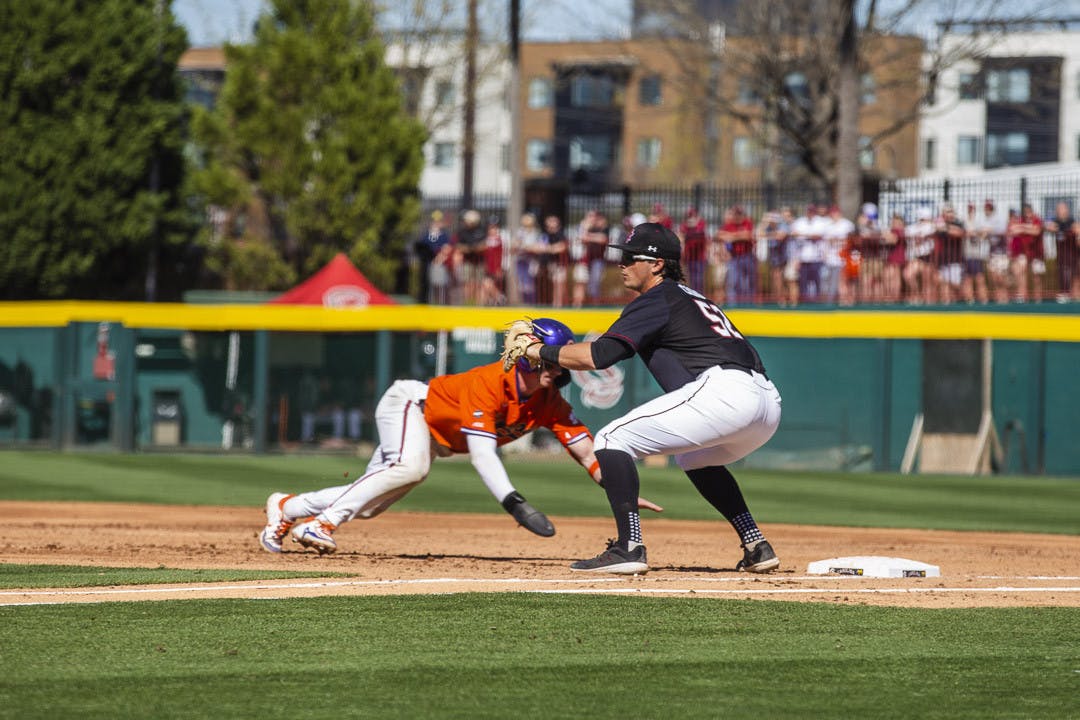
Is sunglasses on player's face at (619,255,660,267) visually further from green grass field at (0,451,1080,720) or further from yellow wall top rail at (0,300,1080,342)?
yellow wall top rail at (0,300,1080,342)

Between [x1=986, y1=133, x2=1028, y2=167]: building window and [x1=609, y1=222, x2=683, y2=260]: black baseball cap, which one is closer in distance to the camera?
[x1=609, y1=222, x2=683, y2=260]: black baseball cap

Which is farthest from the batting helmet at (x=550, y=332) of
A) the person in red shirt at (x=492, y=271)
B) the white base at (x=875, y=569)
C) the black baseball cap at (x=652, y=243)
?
the person in red shirt at (x=492, y=271)

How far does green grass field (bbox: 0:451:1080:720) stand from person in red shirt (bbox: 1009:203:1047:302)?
14.6 m

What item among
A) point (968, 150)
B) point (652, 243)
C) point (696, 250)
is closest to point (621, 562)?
point (652, 243)

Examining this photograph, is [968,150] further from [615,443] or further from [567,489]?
[615,443]

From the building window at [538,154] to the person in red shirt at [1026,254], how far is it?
141 ft

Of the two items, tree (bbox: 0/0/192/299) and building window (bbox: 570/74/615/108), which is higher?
building window (bbox: 570/74/615/108)

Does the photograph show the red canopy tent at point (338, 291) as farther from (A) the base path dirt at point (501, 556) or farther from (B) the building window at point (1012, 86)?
(B) the building window at point (1012, 86)

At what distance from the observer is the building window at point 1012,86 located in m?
50.3

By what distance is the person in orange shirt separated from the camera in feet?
27.6

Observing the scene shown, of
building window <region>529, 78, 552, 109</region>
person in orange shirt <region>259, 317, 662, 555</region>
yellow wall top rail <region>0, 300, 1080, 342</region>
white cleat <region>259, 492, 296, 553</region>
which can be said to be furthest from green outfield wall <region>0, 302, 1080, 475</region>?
building window <region>529, 78, 552, 109</region>

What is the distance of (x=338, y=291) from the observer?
22.6m

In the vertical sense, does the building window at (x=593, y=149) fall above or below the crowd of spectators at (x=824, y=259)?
above

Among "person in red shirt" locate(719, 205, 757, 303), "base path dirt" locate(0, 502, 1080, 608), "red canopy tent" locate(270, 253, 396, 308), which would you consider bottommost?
"base path dirt" locate(0, 502, 1080, 608)
